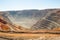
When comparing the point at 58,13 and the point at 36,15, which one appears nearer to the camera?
the point at 58,13

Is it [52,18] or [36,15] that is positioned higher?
[52,18]

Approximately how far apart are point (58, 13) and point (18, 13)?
10594 centimetres

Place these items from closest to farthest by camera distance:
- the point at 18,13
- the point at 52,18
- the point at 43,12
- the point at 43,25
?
the point at 43,25 → the point at 52,18 → the point at 43,12 → the point at 18,13

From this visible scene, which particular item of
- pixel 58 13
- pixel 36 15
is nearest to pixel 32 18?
pixel 36 15

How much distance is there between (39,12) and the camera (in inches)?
6378

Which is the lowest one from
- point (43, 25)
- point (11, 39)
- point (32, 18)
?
point (32, 18)

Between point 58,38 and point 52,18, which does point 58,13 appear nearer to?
point 52,18

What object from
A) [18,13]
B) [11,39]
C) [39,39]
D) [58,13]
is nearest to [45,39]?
[39,39]

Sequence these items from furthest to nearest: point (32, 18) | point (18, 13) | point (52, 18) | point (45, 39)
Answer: point (18, 13), point (32, 18), point (52, 18), point (45, 39)

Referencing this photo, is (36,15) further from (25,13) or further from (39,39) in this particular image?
(39,39)

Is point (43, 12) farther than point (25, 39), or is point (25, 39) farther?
point (43, 12)

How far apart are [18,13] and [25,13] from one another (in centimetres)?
887

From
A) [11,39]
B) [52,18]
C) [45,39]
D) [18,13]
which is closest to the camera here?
[45,39]

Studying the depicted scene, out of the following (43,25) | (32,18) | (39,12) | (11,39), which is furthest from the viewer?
(32,18)
